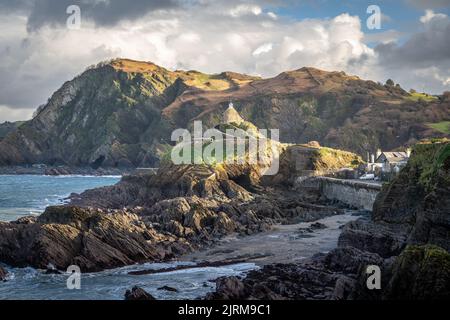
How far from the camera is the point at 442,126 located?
473ft

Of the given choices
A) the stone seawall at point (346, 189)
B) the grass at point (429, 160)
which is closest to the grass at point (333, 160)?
the stone seawall at point (346, 189)

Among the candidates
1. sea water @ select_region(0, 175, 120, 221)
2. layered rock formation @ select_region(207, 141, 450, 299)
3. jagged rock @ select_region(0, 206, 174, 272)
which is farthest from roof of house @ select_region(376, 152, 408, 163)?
sea water @ select_region(0, 175, 120, 221)

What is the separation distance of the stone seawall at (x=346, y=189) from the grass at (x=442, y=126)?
71.7 metres

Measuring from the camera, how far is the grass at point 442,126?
454 feet

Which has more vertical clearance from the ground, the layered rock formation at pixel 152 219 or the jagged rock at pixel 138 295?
the layered rock formation at pixel 152 219

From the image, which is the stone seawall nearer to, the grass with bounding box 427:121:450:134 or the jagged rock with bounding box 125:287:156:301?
the jagged rock with bounding box 125:287:156:301

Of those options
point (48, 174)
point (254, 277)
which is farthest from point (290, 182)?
point (48, 174)

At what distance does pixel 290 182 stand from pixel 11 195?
54.1m

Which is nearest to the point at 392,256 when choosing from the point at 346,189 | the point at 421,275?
the point at 421,275

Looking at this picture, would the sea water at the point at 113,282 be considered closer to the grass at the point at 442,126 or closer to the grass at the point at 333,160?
the grass at the point at 333,160

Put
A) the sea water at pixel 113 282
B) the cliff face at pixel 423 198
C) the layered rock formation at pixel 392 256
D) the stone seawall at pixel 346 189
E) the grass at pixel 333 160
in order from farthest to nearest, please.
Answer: the grass at pixel 333 160 < the stone seawall at pixel 346 189 < the cliff face at pixel 423 198 < the sea water at pixel 113 282 < the layered rock formation at pixel 392 256

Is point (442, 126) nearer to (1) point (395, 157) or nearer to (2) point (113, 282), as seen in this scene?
(1) point (395, 157)

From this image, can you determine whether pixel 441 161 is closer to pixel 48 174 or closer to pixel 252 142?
pixel 252 142

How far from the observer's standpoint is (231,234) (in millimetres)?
49938
